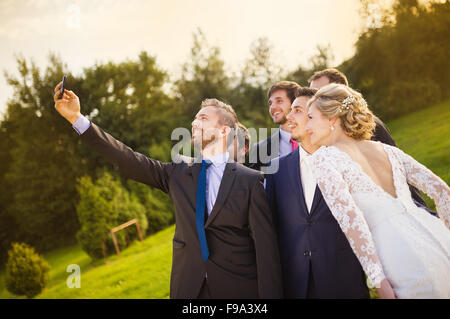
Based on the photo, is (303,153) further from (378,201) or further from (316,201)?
(378,201)

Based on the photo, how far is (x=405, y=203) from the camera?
7.16ft

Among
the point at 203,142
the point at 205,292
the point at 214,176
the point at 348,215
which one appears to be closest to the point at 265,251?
the point at 205,292

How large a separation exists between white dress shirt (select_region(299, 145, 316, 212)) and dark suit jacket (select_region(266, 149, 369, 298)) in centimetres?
5

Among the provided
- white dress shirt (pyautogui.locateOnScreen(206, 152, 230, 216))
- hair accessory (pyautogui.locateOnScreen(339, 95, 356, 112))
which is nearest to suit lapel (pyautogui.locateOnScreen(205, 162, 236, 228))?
white dress shirt (pyautogui.locateOnScreen(206, 152, 230, 216))

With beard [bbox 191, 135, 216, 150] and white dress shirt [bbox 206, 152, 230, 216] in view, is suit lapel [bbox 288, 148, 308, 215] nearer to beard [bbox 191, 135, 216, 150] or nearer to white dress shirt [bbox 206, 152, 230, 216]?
white dress shirt [bbox 206, 152, 230, 216]

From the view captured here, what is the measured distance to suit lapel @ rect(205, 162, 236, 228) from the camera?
2.62 meters

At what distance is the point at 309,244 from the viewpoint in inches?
95.4

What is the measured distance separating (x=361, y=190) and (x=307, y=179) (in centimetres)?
52

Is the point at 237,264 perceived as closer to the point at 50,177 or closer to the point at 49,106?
the point at 50,177

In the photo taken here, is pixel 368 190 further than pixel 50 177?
No

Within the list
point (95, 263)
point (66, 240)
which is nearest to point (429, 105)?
point (95, 263)

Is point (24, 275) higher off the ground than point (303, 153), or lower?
lower

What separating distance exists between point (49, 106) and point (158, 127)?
9.39 m

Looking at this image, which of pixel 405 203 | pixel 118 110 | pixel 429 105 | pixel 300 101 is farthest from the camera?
pixel 118 110
